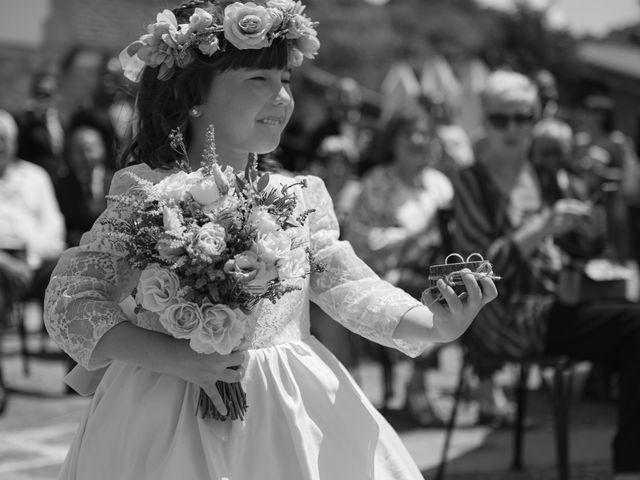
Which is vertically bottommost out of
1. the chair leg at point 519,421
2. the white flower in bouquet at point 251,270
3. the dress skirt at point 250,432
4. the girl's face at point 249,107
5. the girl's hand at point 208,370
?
the chair leg at point 519,421

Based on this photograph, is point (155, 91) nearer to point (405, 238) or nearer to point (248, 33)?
point (248, 33)

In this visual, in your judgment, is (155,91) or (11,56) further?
(11,56)

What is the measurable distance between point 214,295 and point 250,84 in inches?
24.6

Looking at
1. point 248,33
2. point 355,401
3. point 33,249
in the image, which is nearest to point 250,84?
point 248,33

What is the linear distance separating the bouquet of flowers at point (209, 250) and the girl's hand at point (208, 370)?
4cm

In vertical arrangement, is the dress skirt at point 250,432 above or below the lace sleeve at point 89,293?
below

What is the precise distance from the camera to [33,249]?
6.37 metres

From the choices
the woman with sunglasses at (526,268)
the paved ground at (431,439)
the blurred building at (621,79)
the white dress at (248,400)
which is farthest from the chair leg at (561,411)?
the blurred building at (621,79)

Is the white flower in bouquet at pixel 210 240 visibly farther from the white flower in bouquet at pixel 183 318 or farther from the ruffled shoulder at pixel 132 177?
the ruffled shoulder at pixel 132 177

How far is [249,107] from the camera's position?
92.7 inches

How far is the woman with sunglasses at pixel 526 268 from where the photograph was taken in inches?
153

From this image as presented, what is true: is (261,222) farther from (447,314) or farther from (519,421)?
(519,421)

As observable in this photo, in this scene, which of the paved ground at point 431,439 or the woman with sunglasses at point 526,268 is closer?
the woman with sunglasses at point 526,268

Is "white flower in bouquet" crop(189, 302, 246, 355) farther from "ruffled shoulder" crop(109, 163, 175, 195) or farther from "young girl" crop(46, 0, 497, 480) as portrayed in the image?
"ruffled shoulder" crop(109, 163, 175, 195)
